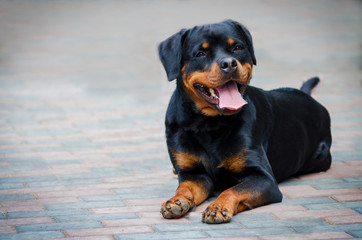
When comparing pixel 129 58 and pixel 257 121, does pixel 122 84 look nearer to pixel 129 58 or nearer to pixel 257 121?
pixel 129 58

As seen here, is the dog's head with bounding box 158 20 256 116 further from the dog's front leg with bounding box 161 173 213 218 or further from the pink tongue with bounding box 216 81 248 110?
the dog's front leg with bounding box 161 173 213 218

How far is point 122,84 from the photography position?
9.33 m

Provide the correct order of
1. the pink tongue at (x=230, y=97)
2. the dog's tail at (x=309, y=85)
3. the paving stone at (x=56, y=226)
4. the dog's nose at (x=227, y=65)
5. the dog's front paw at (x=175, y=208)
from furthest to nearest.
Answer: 1. the dog's tail at (x=309, y=85)
2. the pink tongue at (x=230, y=97)
3. the dog's nose at (x=227, y=65)
4. the dog's front paw at (x=175, y=208)
5. the paving stone at (x=56, y=226)

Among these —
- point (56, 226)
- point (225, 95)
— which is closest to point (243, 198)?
point (225, 95)

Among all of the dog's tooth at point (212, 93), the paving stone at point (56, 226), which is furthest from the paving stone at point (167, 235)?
the dog's tooth at point (212, 93)

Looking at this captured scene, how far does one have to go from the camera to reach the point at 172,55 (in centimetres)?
416

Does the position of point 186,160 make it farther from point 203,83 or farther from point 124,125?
point 124,125

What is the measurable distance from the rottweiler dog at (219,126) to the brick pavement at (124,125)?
6.1 inches

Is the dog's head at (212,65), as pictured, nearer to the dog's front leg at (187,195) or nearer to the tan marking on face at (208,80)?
the tan marking on face at (208,80)

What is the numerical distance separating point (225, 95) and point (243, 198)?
2.18ft

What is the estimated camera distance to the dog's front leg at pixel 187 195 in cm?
371

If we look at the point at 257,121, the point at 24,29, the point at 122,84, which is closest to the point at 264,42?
the point at 122,84

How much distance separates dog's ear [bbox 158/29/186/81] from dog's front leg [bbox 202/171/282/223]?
831 millimetres

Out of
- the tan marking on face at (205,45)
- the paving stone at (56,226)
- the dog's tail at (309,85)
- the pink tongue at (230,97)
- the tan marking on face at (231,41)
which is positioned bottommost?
the paving stone at (56,226)
